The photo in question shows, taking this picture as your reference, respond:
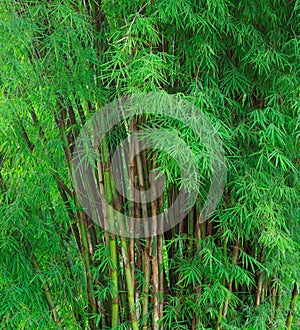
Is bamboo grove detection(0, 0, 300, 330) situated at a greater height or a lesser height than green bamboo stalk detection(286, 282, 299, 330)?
greater

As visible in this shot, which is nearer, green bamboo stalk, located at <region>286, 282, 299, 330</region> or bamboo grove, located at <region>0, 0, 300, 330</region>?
bamboo grove, located at <region>0, 0, 300, 330</region>

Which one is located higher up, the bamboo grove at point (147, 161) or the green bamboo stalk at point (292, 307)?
the bamboo grove at point (147, 161)

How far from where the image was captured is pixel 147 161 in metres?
2.70

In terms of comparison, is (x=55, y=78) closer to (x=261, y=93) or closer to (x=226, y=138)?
(x=226, y=138)

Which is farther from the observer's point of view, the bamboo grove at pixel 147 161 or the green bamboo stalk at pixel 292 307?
the green bamboo stalk at pixel 292 307

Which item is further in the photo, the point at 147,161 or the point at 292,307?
the point at 292,307

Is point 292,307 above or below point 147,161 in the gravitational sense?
below

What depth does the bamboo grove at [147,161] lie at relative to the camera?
8.18ft

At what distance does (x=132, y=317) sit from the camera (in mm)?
2662

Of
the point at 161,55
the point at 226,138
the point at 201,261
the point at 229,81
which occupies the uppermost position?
the point at 161,55

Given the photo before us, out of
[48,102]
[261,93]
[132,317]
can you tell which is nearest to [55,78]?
[48,102]

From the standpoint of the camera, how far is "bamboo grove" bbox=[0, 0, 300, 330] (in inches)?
98.1

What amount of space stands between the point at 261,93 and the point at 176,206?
2.43ft

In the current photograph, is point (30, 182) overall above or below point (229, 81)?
below
